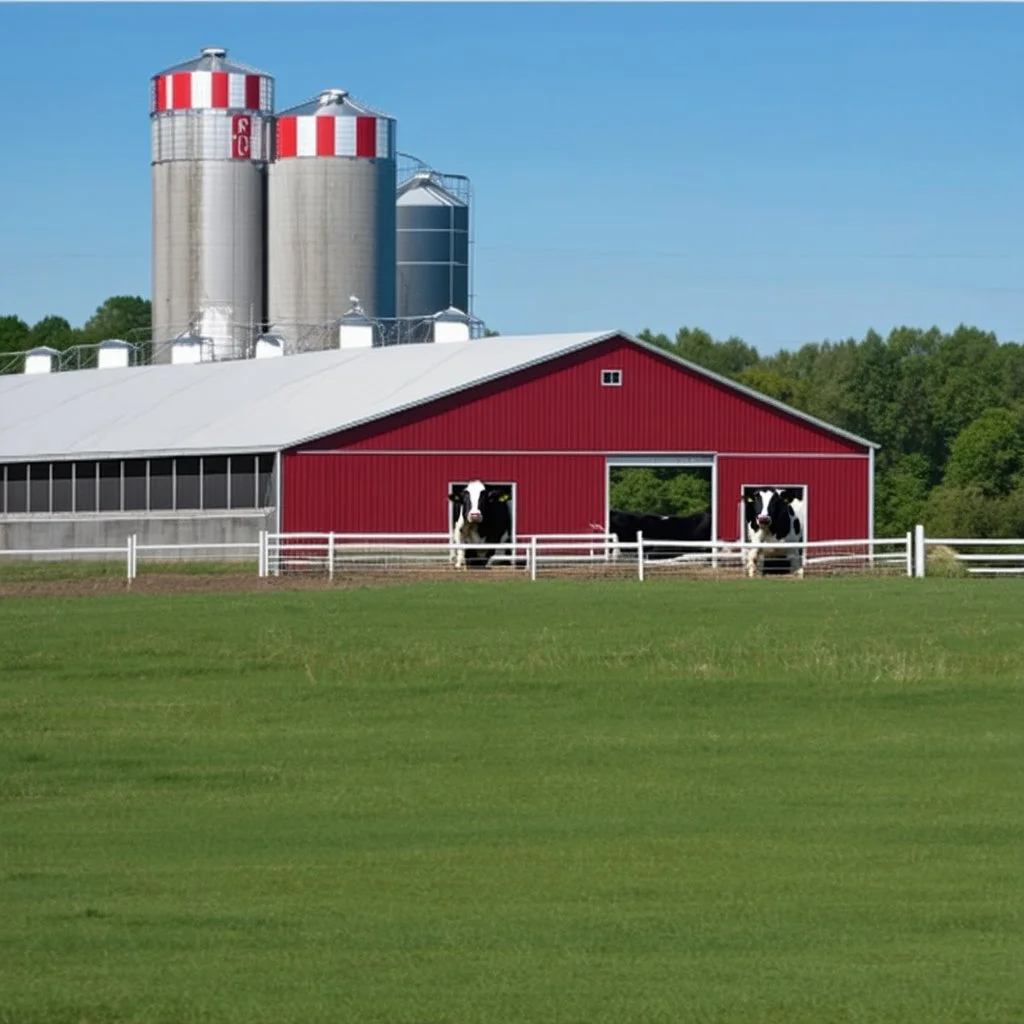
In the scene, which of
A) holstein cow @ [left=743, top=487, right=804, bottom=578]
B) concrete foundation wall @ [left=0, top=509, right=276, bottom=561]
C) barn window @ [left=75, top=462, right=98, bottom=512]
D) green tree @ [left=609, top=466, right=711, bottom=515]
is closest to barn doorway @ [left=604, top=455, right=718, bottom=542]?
green tree @ [left=609, top=466, right=711, bottom=515]

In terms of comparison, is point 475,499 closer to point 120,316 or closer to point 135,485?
point 135,485

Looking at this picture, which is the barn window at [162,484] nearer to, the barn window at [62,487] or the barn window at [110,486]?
the barn window at [110,486]

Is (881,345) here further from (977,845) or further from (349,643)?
(977,845)

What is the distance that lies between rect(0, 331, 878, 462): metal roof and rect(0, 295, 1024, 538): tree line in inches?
1067

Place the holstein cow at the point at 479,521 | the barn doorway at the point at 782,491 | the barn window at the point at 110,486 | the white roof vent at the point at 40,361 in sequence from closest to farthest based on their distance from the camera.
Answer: the holstein cow at the point at 479,521 → the barn doorway at the point at 782,491 → the barn window at the point at 110,486 → the white roof vent at the point at 40,361

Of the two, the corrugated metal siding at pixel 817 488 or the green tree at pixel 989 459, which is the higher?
the green tree at pixel 989 459

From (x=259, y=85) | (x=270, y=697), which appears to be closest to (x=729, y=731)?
(x=270, y=697)

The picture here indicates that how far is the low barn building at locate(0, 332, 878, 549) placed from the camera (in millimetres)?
45281

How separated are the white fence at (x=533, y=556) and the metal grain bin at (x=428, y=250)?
2520 centimetres

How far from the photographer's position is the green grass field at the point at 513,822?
31.0 ft

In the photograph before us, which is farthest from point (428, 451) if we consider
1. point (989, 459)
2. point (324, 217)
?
point (989, 459)

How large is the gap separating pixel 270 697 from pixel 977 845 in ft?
27.1

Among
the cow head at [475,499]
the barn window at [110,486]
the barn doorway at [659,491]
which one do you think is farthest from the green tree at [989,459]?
the cow head at [475,499]

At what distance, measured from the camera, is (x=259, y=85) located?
66062 mm
